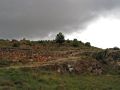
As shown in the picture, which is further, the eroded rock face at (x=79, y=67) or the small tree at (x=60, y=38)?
the small tree at (x=60, y=38)

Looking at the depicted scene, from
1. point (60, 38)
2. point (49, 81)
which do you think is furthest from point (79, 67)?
point (60, 38)

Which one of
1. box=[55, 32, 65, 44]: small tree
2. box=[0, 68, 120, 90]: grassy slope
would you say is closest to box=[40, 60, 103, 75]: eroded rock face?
box=[0, 68, 120, 90]: grassy slope

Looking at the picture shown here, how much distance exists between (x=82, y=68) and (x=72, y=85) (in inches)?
196

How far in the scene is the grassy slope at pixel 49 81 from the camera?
78.6 ft

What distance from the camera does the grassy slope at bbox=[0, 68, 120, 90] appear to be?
2397cm

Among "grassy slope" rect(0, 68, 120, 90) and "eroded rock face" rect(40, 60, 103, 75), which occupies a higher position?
"eroded rock face" rect(40, 60, 103, 75)

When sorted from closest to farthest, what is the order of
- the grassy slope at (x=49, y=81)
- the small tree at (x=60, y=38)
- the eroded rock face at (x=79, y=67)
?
1. the grassy slope at (x=49, y=81)
2. the eroded rock face at (x=79, y=67)
3. the small tree at (x=60, y=38)

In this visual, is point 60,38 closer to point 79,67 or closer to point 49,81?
point 79,67

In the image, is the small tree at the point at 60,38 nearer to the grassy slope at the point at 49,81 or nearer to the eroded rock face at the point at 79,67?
the eroded rock face at the point at 79,67

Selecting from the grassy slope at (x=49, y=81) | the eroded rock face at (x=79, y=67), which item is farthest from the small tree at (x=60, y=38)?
the grassy slope at (x=49, y=81)

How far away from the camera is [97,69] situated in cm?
3028

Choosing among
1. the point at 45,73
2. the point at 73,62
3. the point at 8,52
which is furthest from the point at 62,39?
the point at 45,73

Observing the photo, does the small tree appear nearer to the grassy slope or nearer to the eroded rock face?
the eroded rock face

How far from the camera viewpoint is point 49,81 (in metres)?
25.5
